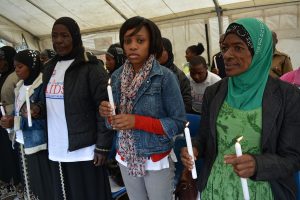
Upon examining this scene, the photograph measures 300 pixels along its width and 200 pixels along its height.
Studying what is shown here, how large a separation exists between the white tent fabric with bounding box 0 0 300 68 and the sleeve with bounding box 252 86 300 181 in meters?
3.80

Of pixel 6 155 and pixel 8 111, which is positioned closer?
pixel 8 111

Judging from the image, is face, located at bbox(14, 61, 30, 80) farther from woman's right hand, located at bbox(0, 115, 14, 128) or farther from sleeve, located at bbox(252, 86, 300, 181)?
sleeve, located at bbox(252, 86, 300, 181)

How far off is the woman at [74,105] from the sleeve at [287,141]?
106 cm

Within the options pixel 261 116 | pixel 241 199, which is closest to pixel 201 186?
pixel 241 199

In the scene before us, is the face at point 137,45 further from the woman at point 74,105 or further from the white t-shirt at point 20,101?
the white t-shirt at point 20,101

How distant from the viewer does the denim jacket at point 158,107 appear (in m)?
1.44

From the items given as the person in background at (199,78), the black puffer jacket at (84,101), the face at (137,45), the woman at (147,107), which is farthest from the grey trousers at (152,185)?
the person in background at (199,78)

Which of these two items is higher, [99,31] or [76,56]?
[99,31]

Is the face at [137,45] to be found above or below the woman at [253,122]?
above

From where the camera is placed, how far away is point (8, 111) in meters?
2.62

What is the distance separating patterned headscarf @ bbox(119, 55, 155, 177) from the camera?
1450 mm

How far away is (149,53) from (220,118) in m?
0.53

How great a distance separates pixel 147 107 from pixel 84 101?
21.2 inches

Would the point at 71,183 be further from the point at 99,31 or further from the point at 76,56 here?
the point at 99,31
